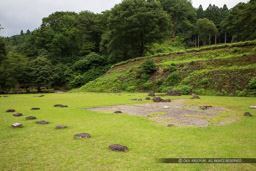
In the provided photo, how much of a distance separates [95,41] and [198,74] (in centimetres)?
4138

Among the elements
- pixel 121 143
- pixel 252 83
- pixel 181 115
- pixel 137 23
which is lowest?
pixel 121 143

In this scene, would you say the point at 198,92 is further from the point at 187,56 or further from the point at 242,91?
the point at 187,56

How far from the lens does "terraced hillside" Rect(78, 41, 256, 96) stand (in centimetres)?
1923

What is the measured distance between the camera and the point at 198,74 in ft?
76.3

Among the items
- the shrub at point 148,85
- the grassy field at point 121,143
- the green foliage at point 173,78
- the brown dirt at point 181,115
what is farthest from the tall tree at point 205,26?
the grassy field at point 121,143

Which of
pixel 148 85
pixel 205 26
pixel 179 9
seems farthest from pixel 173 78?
pixel 179 9

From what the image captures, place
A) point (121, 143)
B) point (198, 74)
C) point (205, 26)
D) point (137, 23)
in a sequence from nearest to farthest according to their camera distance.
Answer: point (121, 143) → point (198, 74) → point (137, 23) → point (205, 26)

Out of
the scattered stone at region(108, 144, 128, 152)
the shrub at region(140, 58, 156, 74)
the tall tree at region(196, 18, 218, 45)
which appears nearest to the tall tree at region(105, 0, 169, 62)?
the shrub at region(140, 58, 156, 74)

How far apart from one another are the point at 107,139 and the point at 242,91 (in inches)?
678

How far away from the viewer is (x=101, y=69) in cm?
4628

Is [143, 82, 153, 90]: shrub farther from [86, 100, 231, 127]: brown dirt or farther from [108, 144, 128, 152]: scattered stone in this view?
[108, 144, 128, 152]: scattered stone

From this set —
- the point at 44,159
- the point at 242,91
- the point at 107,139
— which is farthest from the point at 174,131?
the point at 242,91

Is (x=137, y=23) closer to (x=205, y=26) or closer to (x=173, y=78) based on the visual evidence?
(x=173, y=78)

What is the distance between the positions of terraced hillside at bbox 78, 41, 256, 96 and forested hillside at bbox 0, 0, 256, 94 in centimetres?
48
